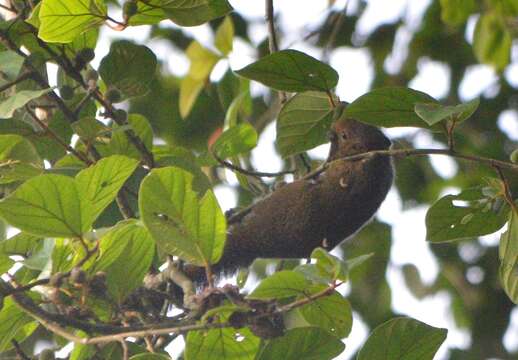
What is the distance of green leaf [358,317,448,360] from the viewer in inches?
50.6

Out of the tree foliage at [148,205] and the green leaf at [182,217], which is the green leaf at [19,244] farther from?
the green leaf at [182,217]

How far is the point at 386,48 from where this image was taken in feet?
12.3

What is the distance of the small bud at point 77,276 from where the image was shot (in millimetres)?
1145

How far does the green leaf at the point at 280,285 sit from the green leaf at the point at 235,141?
504 millimetres

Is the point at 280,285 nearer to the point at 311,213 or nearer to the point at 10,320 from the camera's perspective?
the point at 10,320

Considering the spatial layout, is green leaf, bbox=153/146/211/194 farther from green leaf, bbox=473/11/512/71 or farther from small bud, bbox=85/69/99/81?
green leaf, bbox=473/11/512/71

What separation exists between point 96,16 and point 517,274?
695 millimetres

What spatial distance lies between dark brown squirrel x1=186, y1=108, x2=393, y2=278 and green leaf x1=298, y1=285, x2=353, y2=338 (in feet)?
0.98

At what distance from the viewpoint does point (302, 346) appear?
1.29 metres

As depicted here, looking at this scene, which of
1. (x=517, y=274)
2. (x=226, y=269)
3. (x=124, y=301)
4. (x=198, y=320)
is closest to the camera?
(x=198, y=320)

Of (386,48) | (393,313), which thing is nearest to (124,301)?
(393,313)

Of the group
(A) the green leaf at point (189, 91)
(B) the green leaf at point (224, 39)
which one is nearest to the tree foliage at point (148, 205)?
(B) the green leaf at point (224, 39)

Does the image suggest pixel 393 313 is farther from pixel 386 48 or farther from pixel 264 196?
pixel 264 196

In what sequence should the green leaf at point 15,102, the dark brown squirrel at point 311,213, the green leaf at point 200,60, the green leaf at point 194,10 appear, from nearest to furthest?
the green leaf at point 15,102
the green leaf at point 194,10
the dark brown squirrel at point 311,213
the green leaf at point 200,60
